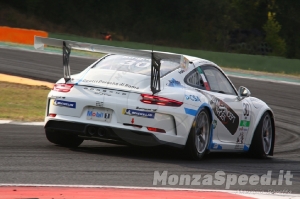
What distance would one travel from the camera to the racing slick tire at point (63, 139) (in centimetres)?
836

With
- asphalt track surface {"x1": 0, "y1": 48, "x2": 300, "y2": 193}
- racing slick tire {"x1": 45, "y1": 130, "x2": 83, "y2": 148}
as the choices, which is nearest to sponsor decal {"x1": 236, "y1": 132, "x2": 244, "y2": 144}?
asphalt track surface {"x1": 0, "y1": 48, "x2": 300, "y2": 193}

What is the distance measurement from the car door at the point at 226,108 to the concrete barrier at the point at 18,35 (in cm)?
2243

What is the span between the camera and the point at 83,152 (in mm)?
7984

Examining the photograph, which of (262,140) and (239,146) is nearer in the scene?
(239,146)

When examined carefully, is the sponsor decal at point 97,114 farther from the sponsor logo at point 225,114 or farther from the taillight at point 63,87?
the sponsor logo at point 225,114

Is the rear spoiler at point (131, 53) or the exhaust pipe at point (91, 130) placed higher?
the rear spoiler at point (131, 53)

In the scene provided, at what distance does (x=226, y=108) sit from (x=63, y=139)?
2127 millimetres

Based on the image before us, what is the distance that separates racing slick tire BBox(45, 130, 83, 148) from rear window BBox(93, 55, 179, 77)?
942 millimetres

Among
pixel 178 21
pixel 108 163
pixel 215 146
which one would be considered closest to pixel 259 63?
pixel 215 146

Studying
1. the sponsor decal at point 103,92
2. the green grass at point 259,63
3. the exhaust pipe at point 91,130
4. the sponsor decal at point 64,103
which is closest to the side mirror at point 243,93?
the sponsor decal at point 103,92

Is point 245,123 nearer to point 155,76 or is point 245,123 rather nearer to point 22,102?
point 155,76

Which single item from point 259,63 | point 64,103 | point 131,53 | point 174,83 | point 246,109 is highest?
point 131,53

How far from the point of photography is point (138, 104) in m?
7.58

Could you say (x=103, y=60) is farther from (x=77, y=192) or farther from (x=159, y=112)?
(x=77, y=192)
